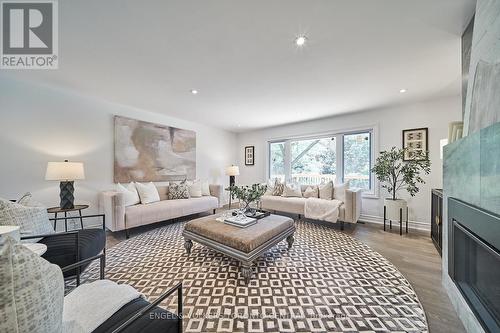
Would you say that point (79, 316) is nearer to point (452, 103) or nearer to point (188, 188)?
point (188, 188)

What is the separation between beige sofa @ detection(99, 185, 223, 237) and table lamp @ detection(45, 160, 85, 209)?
449 mm

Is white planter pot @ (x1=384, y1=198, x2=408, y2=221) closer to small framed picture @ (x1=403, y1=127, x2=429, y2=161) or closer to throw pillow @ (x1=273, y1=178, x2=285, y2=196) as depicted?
small framed picture @ (x1=403, y1=127, x2=429, y2=161)

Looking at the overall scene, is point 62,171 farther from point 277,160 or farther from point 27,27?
point 277,160

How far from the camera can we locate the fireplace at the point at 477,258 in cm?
109

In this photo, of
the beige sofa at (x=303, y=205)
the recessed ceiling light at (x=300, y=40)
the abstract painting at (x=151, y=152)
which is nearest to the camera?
the recessed ceiling light at (x=300, y=40)

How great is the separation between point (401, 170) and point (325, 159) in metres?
A: 1.67

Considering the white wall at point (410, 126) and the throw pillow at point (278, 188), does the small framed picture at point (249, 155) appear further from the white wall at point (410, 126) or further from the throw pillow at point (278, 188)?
the white wall at point (410, 126)

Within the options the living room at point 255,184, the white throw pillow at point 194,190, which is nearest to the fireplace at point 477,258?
the living room at point 255,184

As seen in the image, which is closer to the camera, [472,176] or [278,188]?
[472,176]

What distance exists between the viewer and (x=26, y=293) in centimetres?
54

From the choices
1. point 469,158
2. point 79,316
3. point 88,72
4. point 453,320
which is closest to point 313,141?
point 469,158

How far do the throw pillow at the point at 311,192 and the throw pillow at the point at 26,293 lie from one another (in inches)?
162

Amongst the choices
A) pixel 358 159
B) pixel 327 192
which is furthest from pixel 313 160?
pixel 327 192

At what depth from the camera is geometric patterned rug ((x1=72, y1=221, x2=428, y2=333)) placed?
142 centimetres
